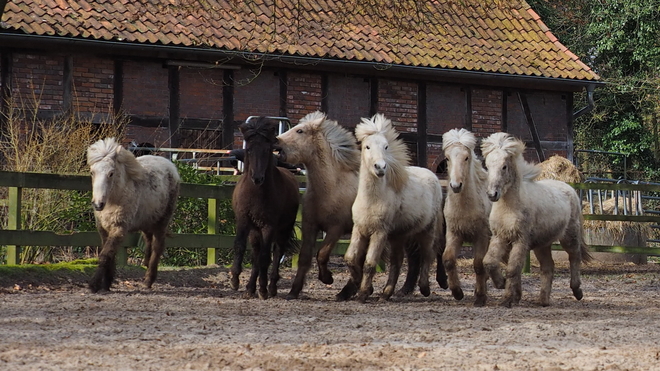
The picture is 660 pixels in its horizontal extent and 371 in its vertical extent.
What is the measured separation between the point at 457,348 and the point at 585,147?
101ft

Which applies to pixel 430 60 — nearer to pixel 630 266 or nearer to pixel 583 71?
pixel 583 71

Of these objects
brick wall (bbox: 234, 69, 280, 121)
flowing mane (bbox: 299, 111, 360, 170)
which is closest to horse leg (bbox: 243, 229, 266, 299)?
flowing mane (bbox: 299, 111, 360, 170)

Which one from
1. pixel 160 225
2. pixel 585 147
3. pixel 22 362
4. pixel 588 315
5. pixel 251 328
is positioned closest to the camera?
pixel 22 362

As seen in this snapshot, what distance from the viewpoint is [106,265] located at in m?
10.8

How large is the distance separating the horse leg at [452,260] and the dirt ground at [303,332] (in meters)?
0.17

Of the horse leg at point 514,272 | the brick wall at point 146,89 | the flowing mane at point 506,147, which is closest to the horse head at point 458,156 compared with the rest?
the flowing mane at point 506,147

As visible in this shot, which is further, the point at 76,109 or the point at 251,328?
the point at 76,109

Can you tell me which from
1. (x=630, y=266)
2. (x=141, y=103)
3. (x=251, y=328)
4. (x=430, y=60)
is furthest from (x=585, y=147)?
(x=251, y=328)

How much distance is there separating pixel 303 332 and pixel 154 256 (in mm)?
4462

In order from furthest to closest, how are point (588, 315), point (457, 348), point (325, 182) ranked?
point (325, 182), point (588, 315), point (457, 348)

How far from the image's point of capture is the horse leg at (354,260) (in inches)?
423

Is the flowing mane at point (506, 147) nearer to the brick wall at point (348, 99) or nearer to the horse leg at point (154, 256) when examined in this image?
the horse leg at point (154, 256)

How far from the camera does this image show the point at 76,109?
19.9 meters

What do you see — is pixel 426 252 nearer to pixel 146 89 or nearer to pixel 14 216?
pixel 14 216
